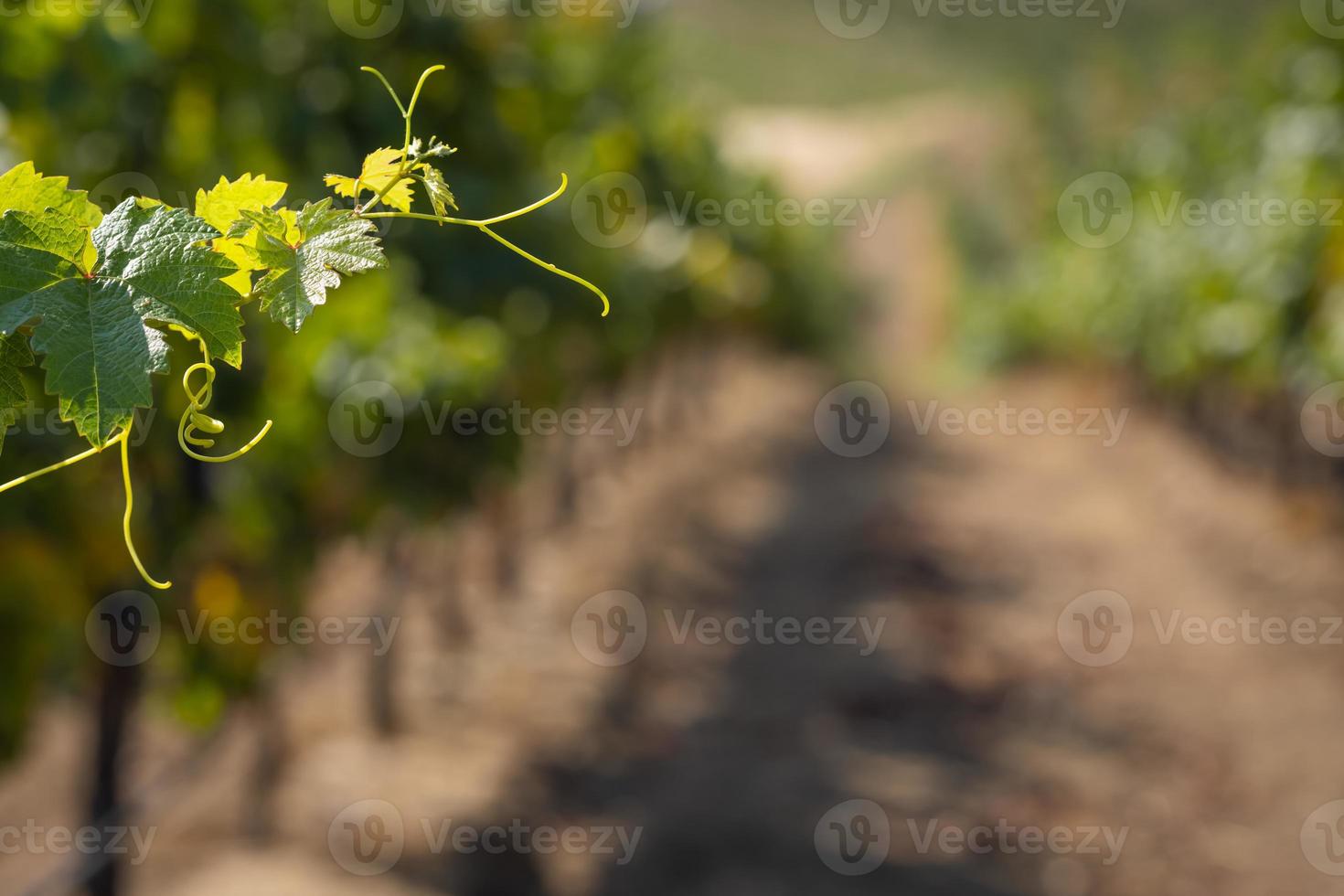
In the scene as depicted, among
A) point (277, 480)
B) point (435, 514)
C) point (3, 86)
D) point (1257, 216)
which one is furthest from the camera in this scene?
point (1257, 216)

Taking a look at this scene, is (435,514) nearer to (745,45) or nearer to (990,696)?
(990,696)

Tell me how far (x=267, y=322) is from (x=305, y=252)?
2727 millimetres

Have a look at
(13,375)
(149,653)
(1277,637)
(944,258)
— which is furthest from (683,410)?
(944,258)

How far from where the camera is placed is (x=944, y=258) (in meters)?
45.0

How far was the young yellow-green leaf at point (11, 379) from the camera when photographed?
2.55 ft

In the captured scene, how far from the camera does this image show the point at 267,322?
3363 millimetres

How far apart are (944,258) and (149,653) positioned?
43610mm

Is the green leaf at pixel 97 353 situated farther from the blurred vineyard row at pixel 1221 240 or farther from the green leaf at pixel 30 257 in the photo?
the blurred vineyard row at pixel 1221 240

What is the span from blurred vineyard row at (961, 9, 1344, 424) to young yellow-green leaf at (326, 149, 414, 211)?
310 inches

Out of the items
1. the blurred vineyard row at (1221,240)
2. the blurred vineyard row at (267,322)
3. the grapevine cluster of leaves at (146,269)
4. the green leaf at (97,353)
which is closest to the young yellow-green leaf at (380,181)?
the grapevine cluster of leaves at (146,269)

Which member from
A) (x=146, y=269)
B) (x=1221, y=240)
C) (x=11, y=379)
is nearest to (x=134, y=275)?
(x=146, y=269)

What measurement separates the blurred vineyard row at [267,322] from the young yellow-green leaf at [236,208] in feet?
6.54

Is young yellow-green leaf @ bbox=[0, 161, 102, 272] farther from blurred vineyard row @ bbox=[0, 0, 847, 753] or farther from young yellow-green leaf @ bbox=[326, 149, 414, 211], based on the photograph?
blurred vineyard row @ bbox=[0, 0, 847, 753]

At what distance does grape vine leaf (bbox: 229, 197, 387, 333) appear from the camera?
771 millimetres
